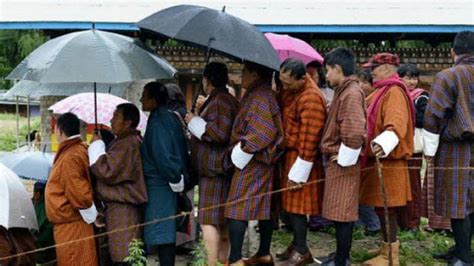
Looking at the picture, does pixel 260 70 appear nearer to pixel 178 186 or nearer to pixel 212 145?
pixel 212 145

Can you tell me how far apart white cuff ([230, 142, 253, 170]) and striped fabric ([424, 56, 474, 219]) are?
1.42 meters

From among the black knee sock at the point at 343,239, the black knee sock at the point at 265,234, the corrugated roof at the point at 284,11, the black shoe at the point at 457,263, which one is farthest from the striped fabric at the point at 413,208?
the corrugated roof at the point at 284,11

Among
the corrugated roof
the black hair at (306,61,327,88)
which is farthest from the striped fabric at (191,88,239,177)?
the corrugated roof

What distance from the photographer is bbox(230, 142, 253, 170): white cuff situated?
468 centimetres

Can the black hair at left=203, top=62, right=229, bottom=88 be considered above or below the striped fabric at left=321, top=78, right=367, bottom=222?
above

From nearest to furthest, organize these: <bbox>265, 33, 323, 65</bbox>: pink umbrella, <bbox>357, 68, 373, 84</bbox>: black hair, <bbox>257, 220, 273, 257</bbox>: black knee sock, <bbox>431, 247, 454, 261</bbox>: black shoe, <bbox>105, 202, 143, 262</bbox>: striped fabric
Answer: <bbox>105, 202, 143, 262</bbox>: striped fabric
<bbox>257, 220, 273, 257</bbox>: black knee sock
<bbox>431, 247, 454, 261</bbox>: black shoe
<bbox>357, 68, 373, 84</bbox>: black hair
<bbox>265, 33, 323, 65</bbox>: pink umbrella

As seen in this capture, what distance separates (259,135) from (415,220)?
203 centimetres

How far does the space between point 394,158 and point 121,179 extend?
6.93 feet

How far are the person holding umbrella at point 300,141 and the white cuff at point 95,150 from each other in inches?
55.0

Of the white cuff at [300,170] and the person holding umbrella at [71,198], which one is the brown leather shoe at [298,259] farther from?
the person holding umbrella at [71,198]

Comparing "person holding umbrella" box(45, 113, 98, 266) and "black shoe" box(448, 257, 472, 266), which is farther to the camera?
"black shoe" box(448, 257, 472, 266)

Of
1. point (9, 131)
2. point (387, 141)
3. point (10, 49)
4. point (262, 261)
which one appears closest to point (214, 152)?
point (262, 261)

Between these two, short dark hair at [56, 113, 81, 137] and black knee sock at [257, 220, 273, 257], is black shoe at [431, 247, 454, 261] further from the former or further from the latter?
short dark hair at [56, 113, 81, 137]

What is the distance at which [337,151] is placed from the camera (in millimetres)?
4688
